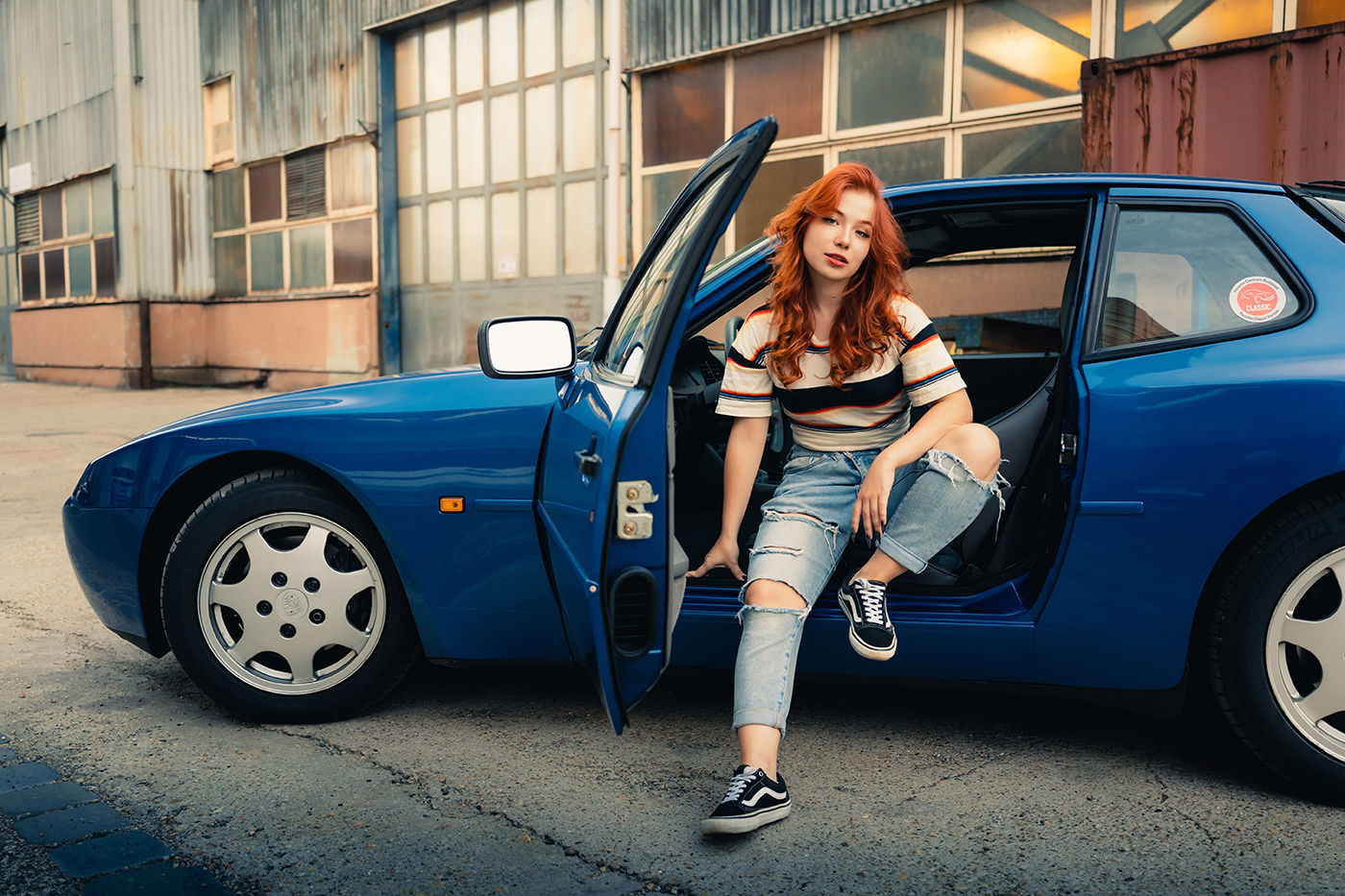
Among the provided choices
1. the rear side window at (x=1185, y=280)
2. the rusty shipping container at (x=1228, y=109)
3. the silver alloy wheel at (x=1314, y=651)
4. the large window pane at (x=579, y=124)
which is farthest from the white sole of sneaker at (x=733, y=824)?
the large window pane at (x=579, y=124)

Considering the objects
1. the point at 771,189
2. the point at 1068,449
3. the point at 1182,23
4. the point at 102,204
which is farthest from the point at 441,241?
the point at 1068,449

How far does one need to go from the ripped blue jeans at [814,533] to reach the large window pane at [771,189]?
9.28 meters

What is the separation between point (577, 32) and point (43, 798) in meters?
13.0

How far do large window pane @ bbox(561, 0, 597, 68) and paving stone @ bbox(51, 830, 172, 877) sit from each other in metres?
12.8

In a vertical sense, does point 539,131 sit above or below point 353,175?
above

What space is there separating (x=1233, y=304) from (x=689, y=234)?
51.6 inches

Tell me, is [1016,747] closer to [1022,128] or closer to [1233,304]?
[1233,304]

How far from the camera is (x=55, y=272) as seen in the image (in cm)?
2314

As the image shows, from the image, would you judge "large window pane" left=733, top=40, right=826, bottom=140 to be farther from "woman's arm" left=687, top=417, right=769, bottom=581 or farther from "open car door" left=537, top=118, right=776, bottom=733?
"open car door" left=537, top=118, right=776, bottom=733

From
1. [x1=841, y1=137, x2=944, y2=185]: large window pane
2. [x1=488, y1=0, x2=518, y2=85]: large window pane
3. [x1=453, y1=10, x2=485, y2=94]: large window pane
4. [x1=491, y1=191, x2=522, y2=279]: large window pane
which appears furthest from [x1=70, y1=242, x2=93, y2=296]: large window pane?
[x1=841, y1=137, x2=944, y2=185]: large window pane

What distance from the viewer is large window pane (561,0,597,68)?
13867mm

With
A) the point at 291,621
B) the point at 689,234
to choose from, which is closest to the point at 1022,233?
the point at 689,234

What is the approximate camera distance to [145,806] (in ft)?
8.30

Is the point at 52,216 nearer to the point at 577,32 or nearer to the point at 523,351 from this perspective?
the point at 577,32
